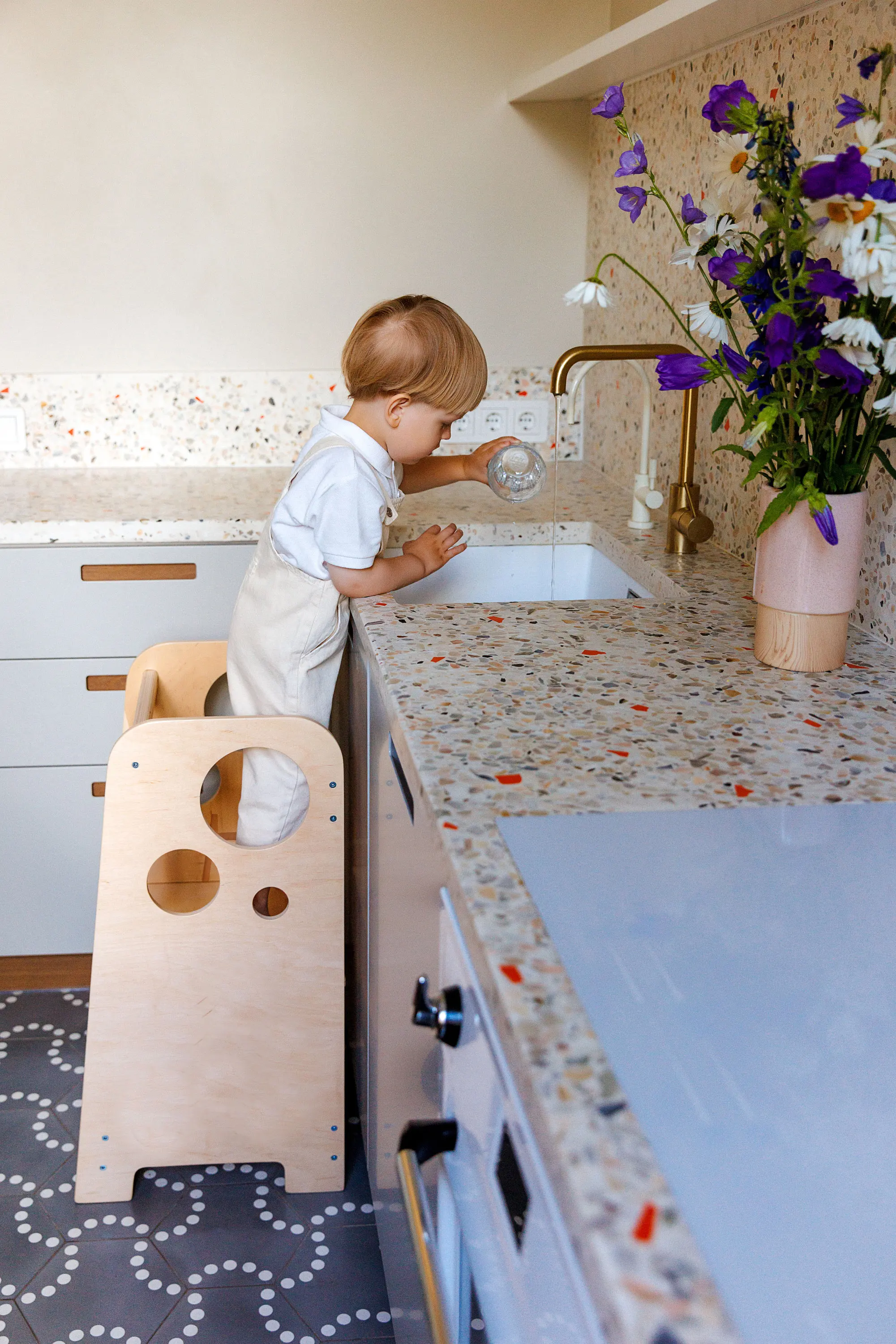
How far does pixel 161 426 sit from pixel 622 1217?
2040mm

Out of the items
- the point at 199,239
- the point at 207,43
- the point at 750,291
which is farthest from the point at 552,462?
the point at 750,291

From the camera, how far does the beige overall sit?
1514 mm

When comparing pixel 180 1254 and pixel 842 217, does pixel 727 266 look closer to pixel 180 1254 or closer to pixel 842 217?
pixel 842 217

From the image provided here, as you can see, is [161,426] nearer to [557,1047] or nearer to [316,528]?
[316,528]

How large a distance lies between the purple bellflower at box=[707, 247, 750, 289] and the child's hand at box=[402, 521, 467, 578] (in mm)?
555

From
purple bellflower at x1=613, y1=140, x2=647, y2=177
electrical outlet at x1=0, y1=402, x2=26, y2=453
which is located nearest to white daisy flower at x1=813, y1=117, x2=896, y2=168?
purple bellflower at x1=613, y1=140, x2=647, y2=177

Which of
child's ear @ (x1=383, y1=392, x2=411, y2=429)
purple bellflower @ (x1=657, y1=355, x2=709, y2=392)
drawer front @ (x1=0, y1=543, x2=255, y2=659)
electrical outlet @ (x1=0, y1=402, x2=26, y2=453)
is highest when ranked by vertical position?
purple bellflower @ (x1=657, y1=355, x2=709, y2=392)

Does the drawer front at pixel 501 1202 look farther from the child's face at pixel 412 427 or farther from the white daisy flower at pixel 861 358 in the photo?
the child's face at pixel 412 427

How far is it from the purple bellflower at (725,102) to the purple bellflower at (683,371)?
0.65ft

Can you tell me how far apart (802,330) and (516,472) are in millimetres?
673

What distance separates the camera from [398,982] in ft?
3.72

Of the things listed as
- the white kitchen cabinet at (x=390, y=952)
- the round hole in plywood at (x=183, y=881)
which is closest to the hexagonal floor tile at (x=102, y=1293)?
A: the white kitchen cabinet at (x=390, y=952)

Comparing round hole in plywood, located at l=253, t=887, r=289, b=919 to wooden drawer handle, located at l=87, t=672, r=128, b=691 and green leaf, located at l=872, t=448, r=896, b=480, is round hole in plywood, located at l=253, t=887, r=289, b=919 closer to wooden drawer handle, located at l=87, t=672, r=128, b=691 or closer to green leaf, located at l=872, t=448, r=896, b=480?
wooden drawer handle, located at l=87, t=672, r=128, b=691

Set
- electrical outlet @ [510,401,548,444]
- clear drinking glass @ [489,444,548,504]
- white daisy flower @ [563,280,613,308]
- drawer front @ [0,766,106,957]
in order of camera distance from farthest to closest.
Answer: electrical outlet @ [510,401,548,444]
drawer front @ [0,766,106,957]
clear drinking glass @ [489,444,548,504]
white daisy flower @ [563,280,613,308]
